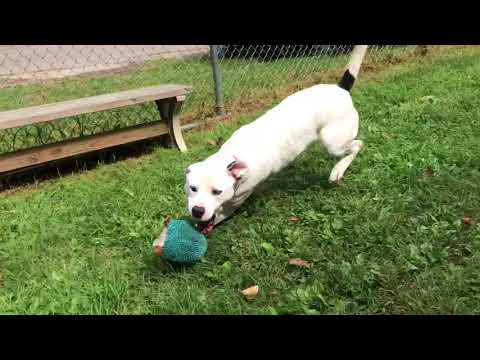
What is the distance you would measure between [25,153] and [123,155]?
103cm

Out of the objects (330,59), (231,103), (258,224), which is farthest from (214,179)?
(330,59)

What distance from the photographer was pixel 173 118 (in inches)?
205

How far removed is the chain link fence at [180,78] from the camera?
18.2 ft

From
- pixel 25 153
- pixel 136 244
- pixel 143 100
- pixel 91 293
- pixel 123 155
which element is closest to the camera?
pixel 91 293

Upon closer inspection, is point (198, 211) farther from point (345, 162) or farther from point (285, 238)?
point (345, 162)

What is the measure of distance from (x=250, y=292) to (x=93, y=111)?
2646 mm

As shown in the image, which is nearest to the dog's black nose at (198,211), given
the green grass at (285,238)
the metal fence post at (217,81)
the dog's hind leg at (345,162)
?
the green grass at (285,238)

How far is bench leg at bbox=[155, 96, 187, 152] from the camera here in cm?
516

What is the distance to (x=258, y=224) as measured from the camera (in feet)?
10.9

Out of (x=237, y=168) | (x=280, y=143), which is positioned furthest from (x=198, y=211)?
(x=280, y=143)

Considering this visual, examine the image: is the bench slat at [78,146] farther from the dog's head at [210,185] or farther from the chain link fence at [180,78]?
the dog's head at [210,185]

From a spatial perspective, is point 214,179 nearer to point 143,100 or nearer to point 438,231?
point 438,231

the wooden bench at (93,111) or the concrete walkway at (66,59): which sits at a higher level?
the wooden bench at (93,111)

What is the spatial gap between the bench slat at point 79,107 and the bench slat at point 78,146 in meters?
0.34
